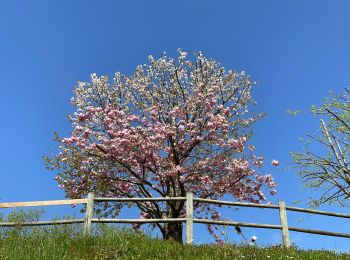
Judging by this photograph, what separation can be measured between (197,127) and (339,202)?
27.5 ft

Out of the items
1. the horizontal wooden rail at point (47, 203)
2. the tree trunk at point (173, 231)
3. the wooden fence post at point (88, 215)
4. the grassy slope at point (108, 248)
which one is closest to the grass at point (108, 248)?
the grassy slope at point (108, 248)

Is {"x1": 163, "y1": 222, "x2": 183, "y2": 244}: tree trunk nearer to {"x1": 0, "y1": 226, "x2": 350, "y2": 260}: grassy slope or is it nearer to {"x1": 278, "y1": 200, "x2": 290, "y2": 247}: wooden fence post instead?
{"x1": 278, "y1": 200, "x2": 290, "y2": 247}: wooden fence post

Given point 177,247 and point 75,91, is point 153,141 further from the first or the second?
point 177,247

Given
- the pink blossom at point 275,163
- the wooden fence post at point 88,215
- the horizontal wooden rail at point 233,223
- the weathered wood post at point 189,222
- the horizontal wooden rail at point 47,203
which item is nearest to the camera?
the wooden fence post at point 88,215

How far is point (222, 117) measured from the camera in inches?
935

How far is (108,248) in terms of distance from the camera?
11508mm

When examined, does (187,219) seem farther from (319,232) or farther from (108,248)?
(319,232)

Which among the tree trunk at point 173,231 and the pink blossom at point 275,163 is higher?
the pink blossom at point 275,163

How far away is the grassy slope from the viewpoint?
10906 millimetres

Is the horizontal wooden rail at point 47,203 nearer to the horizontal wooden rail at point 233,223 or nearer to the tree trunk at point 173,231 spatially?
the horizontal wooden rail at point 233,223

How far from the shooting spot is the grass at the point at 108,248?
10.9 m

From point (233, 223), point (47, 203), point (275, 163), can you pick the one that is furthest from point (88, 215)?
point (275, 163)

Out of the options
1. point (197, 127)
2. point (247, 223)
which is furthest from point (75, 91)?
point (247, 223)

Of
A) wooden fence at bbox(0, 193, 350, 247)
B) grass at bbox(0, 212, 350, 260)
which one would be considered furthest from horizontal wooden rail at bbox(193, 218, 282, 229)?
grass at bbox(0, 212, 350, 260)
